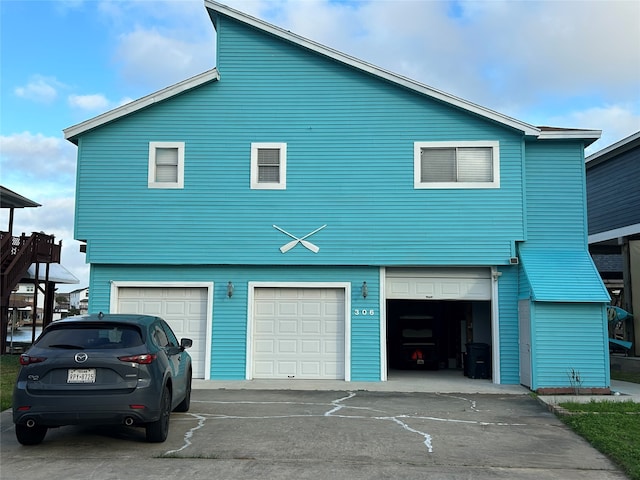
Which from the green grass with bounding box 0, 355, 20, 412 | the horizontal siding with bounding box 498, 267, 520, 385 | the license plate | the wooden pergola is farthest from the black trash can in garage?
the wooden pergola

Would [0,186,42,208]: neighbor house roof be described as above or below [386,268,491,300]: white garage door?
above

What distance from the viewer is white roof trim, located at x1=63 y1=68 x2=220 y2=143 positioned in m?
15.1

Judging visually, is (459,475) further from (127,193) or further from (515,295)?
(127,193)

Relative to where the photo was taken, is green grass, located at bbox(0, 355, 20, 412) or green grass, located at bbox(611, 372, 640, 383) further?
green grass, located at bbox(611, 372, 640, 383)

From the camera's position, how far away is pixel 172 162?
15.3 meters

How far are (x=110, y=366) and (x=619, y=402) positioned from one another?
29.1 ft

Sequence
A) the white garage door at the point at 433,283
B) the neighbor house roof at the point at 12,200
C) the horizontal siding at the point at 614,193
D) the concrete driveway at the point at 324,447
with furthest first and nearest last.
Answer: the neighbor house roof at the point at 12,200 < the horizontal siding at the point at 614,193 < the white garage door at the point at 433,283 < the concrete driveway at the point at 324,447

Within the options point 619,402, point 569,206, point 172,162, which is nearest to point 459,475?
point 619,402

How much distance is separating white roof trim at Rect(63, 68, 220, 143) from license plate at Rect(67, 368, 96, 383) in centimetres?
925

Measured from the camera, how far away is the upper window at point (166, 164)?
15.2 metres

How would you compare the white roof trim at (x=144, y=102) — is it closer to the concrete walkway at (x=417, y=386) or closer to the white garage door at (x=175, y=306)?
the white garage door at (x=175, y=306)

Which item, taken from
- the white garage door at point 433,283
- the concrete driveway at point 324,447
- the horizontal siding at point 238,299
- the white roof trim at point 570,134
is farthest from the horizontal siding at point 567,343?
the white roof trim at point 570,134

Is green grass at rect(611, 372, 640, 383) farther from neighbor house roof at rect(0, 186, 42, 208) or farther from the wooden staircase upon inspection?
neighbor house roof at rect(0, 186, 42, 208)

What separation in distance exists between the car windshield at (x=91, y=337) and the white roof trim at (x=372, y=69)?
9.40m
